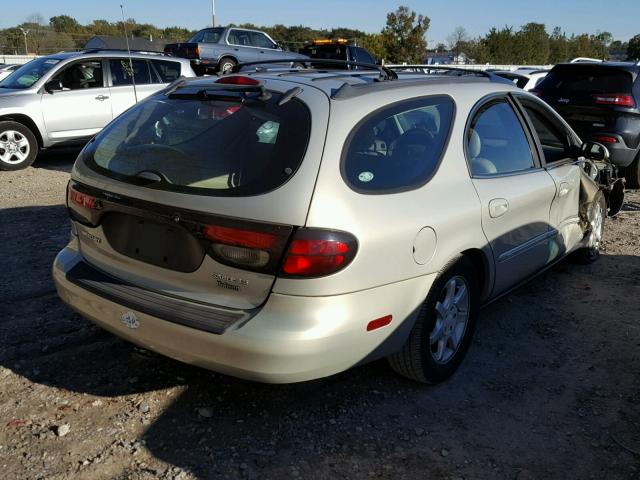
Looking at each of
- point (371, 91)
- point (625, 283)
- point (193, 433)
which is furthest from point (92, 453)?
point (625, 283)

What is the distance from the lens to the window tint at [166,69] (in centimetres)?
1080

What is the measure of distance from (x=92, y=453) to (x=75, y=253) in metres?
1.10

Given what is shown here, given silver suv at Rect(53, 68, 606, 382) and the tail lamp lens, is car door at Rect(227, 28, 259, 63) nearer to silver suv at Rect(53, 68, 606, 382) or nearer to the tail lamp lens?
silver suv at Rect(53, 68, 606, 382)

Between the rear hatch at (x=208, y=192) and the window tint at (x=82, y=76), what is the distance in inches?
286

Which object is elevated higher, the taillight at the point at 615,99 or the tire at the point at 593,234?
the taillight at the point at 615,99

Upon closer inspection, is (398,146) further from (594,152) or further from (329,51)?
(329,51)

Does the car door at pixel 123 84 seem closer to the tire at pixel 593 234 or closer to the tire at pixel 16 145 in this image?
the tire at pixel 16 145

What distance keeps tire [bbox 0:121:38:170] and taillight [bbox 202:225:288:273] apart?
25.9ft

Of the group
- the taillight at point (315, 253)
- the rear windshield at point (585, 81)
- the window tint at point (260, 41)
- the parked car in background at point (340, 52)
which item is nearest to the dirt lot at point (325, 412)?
the taillight at point (315, 253)

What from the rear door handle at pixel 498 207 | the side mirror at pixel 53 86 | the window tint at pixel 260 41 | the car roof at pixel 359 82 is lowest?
the rear door handle at pixel 498 207

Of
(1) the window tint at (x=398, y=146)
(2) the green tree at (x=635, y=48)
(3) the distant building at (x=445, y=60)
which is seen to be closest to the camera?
(1) the window tint at (x=398, y=146)

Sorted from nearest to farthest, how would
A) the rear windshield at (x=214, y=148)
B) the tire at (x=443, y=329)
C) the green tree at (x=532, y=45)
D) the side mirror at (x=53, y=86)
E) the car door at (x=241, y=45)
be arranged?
1. the rear windshield at (x=214, y=148)
2. the tire at (x=443, y=329)
3. the side mirror at (x=53, y=86)
4. the car door at (x=241, y=45)
5. the green tree at (x=532, y=45)

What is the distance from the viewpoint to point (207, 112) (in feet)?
10.2

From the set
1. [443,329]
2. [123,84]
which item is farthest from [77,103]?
[443,329]
